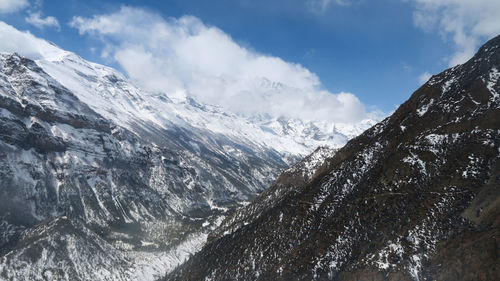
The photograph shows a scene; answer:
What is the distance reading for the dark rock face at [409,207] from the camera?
101 m

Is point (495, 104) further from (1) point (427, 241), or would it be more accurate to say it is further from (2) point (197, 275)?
(2) point (197, 275)

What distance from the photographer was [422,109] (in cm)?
16225

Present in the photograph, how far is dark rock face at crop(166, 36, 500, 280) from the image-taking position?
3986 inches

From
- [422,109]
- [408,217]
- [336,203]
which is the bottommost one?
[336,203]

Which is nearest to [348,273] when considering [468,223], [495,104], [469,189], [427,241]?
[427,241]

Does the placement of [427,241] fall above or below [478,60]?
below

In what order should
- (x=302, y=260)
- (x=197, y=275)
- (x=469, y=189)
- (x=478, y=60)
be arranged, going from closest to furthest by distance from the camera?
(x=469, y=189) → (x=302, y=260) → (x=478, y=60) → (x=197, y=275)

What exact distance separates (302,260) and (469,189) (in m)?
66.4

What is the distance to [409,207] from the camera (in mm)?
122000

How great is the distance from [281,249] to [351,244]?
40.6 m

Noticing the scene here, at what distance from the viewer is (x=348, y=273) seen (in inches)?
4503

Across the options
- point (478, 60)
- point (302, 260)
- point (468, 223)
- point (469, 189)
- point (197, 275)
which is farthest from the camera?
point (197, 275)

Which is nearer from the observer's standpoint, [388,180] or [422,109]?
[388,180]

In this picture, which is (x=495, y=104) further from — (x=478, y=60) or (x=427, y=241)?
(x=427, y=241)
